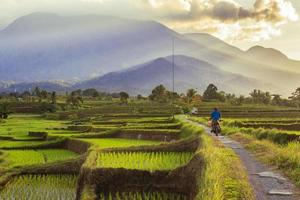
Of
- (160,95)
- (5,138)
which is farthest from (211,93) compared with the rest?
(5,138)

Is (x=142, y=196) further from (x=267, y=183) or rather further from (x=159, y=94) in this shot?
(x=159, y=94)

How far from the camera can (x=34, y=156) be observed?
29344 mm

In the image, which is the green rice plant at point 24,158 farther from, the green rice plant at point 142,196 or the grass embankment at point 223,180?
the grass embankment at point 223,180

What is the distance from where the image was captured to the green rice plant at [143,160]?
17656 mm

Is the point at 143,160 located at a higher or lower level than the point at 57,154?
higher

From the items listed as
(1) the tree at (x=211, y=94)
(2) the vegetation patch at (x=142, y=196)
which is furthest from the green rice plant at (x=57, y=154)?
(1) the tree at (x=211, y=94)

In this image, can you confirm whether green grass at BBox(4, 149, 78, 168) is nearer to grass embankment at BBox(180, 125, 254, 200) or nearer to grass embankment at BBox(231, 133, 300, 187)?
grass embankment at BBox(231, 133, 300, 187)

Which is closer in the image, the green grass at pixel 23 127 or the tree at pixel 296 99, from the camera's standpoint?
the green grass at pixel 23 127

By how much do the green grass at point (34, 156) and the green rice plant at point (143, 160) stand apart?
6057 millimetres

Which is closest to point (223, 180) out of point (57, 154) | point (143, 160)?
Answer: point (143, 160)

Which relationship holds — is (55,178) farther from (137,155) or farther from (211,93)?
(211,93)

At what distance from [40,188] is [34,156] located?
9.98m

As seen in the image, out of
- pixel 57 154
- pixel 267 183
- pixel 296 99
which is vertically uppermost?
pixel 296 99

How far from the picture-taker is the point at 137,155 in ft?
70.9
